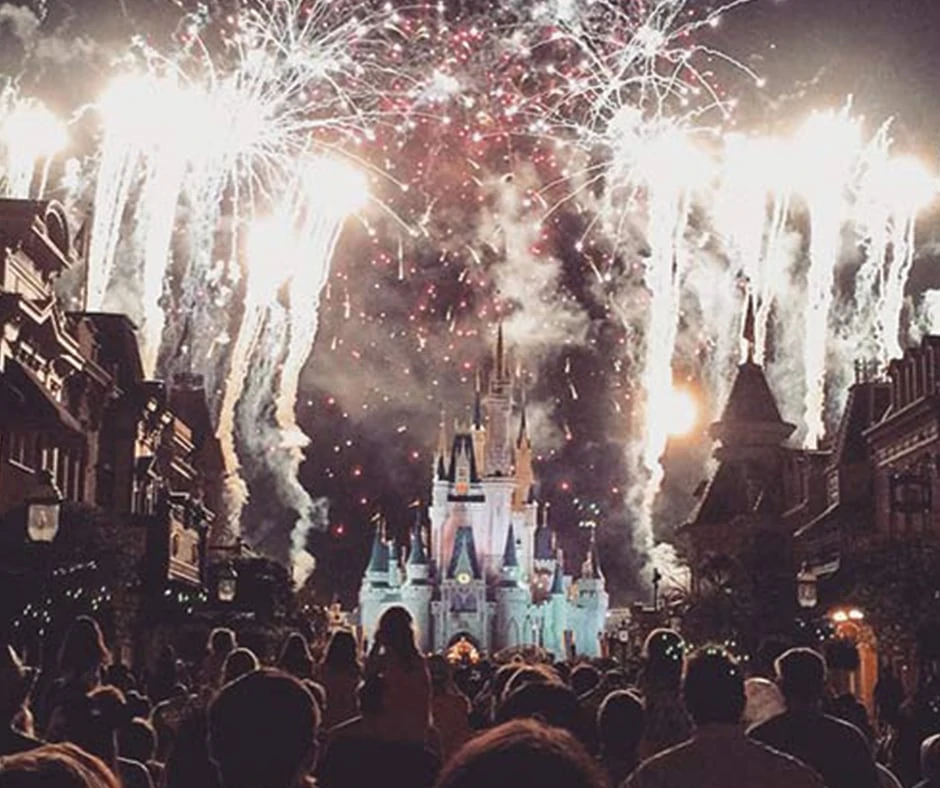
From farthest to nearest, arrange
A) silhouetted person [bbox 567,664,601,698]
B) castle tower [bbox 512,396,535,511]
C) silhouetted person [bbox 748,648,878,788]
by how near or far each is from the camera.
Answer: castle tower [bbox 512,396,535,511] → silhouetted person [bbox 567,664,601,698] → silhouetted person [bbox 748,648,878,788]

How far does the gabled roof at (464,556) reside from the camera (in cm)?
15569

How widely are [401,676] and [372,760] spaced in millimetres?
1630

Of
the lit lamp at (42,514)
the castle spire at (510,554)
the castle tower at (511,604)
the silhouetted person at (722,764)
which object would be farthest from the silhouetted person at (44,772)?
the castle spire at (510,554)

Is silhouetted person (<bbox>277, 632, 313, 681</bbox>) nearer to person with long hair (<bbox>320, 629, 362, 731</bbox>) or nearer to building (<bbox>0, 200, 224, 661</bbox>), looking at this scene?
person with long hair (<bbox>320, 629, 362, 731</bbox>)

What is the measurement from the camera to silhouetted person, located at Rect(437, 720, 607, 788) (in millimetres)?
3053

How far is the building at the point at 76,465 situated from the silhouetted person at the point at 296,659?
30.9ft

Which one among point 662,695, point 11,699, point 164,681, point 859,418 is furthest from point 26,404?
point 859,418

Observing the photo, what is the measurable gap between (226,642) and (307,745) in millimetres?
9860

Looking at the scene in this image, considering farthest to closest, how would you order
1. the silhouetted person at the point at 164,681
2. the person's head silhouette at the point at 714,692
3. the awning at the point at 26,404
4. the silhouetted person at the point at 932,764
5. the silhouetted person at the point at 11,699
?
the awning at the point at 26,404
the silhouetted person at the point at 164,681
the silhouetted person at the point at 932,764
the silhouetted person at the point at 11,699
the person's head silhouette at the point at 714,692

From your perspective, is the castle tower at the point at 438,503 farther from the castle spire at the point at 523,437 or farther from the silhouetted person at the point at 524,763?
the silhouetted person at the point at 524,763

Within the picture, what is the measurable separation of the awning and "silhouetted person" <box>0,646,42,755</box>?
72.1ft

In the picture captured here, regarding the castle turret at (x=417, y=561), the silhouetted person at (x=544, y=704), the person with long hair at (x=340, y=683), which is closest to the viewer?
the silhouetted person at (x=544, y=704)

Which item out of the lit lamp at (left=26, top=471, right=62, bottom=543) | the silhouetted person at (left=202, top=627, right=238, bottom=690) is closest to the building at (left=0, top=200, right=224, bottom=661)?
the lit lamp at (left=26, top=471, right=62, bottom=543)

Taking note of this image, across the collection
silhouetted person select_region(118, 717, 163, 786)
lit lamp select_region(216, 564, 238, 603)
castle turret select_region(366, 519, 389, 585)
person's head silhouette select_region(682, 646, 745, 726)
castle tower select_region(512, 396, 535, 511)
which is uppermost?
castle tower select_region(512, 396, 535, 511)
